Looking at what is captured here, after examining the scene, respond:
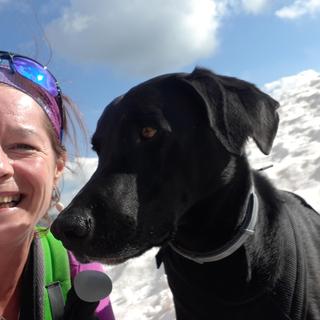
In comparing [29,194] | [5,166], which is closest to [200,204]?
[29,194]

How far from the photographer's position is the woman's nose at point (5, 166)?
2152 millimetres

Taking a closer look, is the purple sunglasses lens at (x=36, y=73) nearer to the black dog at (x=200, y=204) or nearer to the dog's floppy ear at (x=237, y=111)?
the black dog at (x=200, y=204)

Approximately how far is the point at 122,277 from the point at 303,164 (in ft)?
13.0

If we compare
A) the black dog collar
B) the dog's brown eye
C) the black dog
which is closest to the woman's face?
the black dog

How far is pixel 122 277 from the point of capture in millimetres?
6836

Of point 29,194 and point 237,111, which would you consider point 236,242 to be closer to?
point 237,111

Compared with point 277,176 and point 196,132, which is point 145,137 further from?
point 277,176

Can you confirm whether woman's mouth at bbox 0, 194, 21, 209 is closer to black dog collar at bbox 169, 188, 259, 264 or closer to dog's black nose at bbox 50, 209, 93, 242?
dog's black nose at bbox 50, 209, 93, 242

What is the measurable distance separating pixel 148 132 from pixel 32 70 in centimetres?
91

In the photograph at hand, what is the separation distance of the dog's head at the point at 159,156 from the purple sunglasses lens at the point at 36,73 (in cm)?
46

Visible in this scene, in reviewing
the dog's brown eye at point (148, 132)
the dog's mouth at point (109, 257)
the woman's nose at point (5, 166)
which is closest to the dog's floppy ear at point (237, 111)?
the dog's brown eye at point (148, 132)

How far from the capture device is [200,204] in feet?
7.79

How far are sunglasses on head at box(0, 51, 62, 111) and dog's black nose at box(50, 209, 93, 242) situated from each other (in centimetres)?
100

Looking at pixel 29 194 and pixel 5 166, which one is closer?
pixel 5 166
